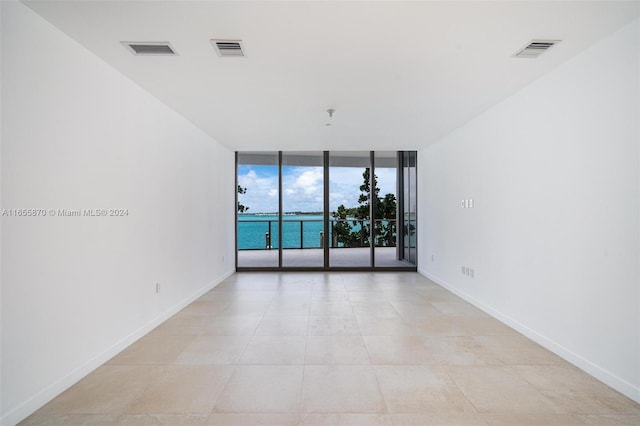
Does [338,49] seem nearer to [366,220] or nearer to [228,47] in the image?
[228,47]

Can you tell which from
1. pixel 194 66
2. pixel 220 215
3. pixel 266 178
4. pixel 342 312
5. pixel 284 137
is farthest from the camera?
pixel 266 178

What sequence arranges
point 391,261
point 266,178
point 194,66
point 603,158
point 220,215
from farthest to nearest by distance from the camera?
point 391,261, point 266,178, point 220,215, point 194,66, point 603,158

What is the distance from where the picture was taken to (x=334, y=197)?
7.37 m

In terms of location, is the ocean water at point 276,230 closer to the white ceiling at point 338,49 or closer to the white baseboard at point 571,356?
the white ceiling at point 338,49

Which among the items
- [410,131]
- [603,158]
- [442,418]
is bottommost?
[442,418]

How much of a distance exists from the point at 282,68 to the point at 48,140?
1.84 meters

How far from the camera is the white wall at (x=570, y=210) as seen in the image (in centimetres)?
235

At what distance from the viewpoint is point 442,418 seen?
208 centimetres

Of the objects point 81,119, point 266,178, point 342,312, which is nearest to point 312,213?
point 266,178

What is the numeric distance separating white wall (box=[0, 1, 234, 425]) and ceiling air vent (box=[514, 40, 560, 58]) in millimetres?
3423

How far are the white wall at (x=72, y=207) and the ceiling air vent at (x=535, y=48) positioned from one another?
11.2ft

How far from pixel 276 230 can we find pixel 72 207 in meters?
5.53

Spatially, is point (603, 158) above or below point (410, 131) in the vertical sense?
below

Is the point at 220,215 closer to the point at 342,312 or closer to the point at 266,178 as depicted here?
the point at 266,178
